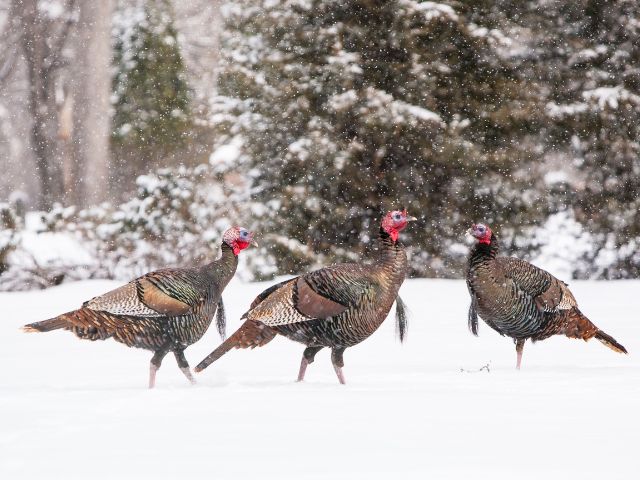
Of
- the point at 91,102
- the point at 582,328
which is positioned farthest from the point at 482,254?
the point at 91,102

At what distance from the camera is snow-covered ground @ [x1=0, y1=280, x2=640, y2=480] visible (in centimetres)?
390

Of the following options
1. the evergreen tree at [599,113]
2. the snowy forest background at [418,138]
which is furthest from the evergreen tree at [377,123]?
the evergreen tree at [599,113]

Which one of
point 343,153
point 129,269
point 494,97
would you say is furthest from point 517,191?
point 129,269

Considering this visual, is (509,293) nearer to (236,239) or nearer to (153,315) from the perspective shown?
(236,239)

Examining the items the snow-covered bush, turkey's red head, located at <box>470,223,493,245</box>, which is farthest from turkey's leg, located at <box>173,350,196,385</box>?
the snow-covered bush

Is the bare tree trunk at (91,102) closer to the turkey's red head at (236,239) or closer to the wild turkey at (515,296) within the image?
the wild turkey at (515,296)

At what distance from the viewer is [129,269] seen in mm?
12984

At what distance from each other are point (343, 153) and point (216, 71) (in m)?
2.28

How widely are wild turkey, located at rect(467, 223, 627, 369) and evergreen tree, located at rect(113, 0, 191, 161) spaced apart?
42.1 feet

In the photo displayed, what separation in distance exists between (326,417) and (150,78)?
15.1m

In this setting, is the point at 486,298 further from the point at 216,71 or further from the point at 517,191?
the point at 216,71

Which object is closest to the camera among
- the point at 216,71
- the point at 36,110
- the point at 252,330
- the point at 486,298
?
the point at 252,330

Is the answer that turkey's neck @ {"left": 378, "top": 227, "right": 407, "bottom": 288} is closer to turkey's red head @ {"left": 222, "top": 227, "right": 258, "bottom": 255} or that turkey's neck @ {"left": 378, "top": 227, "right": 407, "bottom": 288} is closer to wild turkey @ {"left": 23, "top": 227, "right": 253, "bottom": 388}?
turkey's red head @ {"left": 222, "top": 227, "right": 258, "bottom": 255}

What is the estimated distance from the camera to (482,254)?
7031 millimetres
